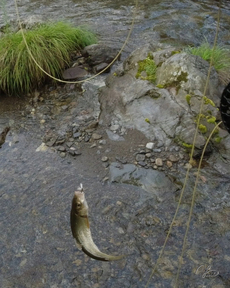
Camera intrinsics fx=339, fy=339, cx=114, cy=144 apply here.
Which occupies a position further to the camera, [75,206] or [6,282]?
[6,282]

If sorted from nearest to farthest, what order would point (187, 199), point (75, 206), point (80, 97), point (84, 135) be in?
point (75, 206)
point (187, 199)
point (84, 135)
point (80, 97)

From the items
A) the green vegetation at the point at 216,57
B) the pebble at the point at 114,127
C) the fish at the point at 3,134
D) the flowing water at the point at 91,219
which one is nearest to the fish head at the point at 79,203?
the flowing water at the point at 91,219

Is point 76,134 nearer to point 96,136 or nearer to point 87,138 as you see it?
point 87,138

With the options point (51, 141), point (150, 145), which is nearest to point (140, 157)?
point (150, 145)

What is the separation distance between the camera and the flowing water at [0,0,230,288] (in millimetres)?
3258

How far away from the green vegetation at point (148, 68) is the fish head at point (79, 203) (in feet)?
10.5

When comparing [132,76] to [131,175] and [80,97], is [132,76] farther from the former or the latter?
[131,175]

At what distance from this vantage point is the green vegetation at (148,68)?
18.1ft

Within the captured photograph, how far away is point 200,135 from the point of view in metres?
4.57

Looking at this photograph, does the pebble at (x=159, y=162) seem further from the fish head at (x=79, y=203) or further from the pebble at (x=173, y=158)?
the fish head at (x=79, y=203)

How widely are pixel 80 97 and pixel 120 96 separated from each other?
796 millimetres

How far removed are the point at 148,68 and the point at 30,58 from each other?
201 centimetres

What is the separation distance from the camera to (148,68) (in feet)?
18.4

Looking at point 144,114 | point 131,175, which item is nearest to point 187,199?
point 131,175
